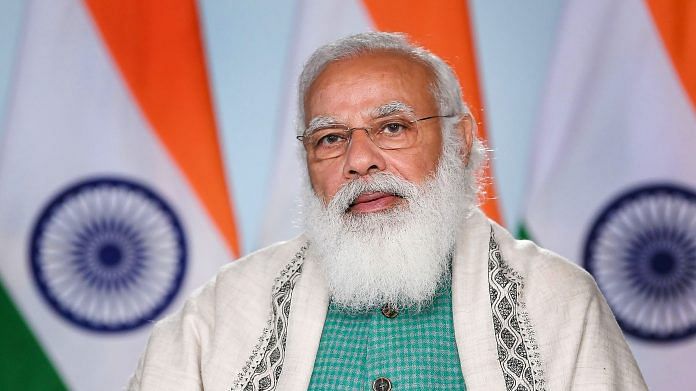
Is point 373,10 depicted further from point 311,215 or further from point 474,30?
point 311,215

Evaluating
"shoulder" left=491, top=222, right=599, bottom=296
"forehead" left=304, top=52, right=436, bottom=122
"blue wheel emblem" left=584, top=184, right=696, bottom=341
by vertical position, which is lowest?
"blue wheel emblem" left=584, top=184, right=696, bottom=341

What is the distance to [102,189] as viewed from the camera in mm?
4574

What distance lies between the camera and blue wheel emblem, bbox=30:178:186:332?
4523 mm

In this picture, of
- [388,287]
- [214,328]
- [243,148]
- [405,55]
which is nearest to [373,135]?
[405,55]

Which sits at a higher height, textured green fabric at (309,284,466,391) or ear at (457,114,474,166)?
ear at (457,114,474,166)

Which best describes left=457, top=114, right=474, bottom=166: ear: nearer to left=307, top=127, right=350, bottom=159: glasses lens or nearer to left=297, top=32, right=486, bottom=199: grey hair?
left=297, top=32, right=486, bottom=199: grey hair

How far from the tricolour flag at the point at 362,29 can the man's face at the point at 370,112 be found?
57.4 inches

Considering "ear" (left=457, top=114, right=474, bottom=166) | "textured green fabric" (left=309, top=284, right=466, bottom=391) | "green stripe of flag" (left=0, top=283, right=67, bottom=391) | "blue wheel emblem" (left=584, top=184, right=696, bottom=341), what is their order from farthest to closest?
"green stripe of flag" (left=0, top=283, right=67, bottom=391) < "blue wheel emblem" (left=584, top=184, right=696, bottom=341) < "ear" (left=457, top=114, right=474, bottom=166) < "textured green fabric" (left=309, top=284, right=466, bottom=391)

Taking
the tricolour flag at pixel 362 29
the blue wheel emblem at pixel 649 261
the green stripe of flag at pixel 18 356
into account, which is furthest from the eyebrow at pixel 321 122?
the green stripe of flag at pixel 18 356

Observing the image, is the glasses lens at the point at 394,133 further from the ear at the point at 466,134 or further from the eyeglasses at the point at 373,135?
the ear at the point at 466,134

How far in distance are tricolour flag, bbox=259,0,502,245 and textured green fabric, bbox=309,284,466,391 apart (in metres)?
1.68

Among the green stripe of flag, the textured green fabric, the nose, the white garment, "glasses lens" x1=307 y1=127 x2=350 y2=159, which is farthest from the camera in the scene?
the green stripe of flag

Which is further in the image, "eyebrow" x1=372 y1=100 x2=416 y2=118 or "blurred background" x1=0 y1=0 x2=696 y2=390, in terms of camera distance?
"blurred background" x1=0 y1=0 x2=696 y2=390

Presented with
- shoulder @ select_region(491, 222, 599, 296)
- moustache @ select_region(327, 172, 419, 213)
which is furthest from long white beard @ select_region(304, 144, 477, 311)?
shoulder @ select_region(491, 222, 599, 296)
